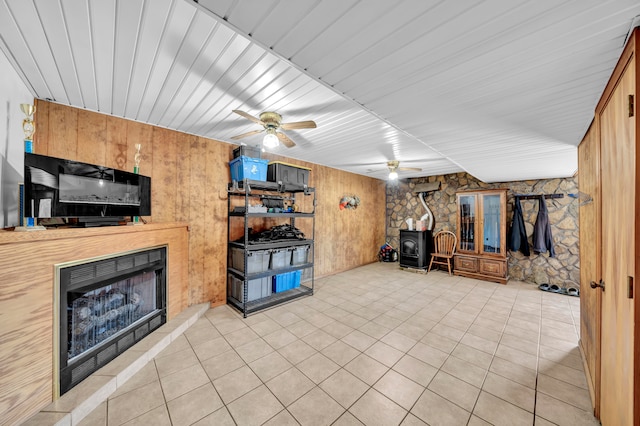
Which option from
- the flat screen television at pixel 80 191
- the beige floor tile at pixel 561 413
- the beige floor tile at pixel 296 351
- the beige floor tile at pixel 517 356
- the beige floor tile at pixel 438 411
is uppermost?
the flat screen television at pixel 80 191

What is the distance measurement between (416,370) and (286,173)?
9.52ft

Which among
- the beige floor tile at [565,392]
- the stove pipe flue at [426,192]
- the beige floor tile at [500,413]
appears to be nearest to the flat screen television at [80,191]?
the beige floor tile at [500,413]

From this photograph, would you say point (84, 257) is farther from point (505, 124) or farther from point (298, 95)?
point (505, 124)

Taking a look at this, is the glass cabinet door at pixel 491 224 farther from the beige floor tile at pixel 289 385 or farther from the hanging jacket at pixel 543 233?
the beige floor tile at pixel 289 385

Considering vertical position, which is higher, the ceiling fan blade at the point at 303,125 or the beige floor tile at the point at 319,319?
the ceiling fan blade at the point at 303,125

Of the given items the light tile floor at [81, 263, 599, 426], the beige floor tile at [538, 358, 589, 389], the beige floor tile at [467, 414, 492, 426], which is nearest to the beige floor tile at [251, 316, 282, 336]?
the light tile floor at [81, 263, 599, 426]

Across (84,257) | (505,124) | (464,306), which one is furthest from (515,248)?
(84,257)

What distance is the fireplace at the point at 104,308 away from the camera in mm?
1584

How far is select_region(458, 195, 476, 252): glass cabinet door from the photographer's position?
4.92 metres

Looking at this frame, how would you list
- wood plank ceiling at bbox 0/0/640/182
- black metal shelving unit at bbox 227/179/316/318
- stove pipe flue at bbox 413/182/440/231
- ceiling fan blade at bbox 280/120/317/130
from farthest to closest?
stove pipe flue at bbox 413/182/440/231 → black metal shelving unit at bbox 227/179/316/318 → ceiling fan blade at bbox 280/120/317/130 → wood plank ceiling at bbox 0/0/640/182

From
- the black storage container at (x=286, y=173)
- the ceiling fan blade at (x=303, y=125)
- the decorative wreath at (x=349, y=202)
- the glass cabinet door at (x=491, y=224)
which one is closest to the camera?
the ceiling fan blade at (x=303, y=125)

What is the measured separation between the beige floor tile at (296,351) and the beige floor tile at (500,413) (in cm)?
137

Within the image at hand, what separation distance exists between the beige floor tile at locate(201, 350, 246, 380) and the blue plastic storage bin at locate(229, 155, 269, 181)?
2098mm

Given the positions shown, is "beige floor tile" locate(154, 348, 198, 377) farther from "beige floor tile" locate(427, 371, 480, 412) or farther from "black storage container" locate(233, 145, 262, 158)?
"black storage container" locate(233, 145, 262, 158)
